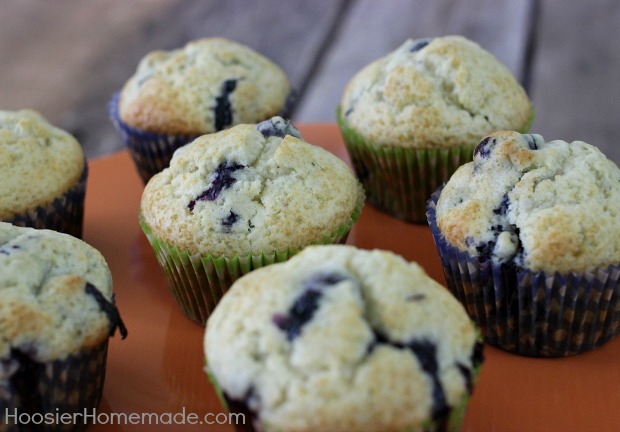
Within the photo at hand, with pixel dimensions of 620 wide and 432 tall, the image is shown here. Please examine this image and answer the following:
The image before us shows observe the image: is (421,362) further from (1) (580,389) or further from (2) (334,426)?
(1) (580,389)

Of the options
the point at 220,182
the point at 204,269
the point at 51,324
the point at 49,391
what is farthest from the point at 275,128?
the point at 49,391

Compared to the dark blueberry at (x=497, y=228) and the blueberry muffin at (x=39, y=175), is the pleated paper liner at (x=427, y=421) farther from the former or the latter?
the blueberry muffin at (x=39, y=175)

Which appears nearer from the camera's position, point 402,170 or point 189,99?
point 402,170

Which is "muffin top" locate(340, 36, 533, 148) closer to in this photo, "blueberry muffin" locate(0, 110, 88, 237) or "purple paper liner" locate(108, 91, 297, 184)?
"purple paper liner" locate(108, 91, 297, 184)

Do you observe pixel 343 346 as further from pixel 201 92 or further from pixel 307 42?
pixel 307 42

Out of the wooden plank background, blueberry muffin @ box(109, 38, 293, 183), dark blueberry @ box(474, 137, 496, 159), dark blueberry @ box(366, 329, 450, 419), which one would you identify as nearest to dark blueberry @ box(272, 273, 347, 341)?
A: dark blueberry @ box(366, 329, 450, 419)

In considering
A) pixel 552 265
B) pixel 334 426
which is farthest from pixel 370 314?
pixel 552 265

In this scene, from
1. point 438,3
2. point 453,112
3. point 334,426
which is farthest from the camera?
point 438,3
